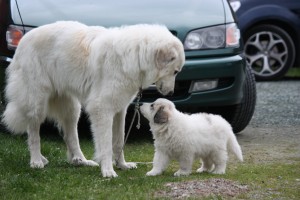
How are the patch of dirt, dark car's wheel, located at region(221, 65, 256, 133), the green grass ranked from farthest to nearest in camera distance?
dark car's wheel, located at region(221, 65, 256, 133)
the green grass
the patch of dirt

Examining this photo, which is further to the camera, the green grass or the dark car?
the dark car

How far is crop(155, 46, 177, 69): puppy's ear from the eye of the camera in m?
6.61

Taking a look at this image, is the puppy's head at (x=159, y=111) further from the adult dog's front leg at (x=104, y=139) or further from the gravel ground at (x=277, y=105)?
the gravel ground at (x=277, y=105)

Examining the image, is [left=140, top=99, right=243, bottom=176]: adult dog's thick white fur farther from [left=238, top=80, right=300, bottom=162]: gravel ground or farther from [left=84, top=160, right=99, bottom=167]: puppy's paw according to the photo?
[left=238, top=80, right=300, bottom=162]: gravel ground

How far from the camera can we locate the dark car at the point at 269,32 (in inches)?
554

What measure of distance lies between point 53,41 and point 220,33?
2.12m

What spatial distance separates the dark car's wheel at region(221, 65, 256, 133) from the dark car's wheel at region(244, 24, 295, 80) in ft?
16.7

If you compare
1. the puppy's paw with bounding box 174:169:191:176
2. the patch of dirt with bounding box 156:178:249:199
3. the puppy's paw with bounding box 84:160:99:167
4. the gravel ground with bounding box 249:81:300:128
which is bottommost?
the gravel ground with bounding box 249:81:300:128

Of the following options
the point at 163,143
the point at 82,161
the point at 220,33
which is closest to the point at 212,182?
→ the point at 163,143

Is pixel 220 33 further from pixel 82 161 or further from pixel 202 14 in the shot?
pixel 82 161

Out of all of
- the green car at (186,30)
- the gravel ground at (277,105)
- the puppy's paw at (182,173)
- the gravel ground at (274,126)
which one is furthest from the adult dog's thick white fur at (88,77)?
the gravel ground at (277,105)

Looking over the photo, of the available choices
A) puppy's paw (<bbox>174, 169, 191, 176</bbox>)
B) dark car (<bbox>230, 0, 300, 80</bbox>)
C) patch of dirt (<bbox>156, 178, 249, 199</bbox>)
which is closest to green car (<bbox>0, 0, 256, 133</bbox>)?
puppy's paw (<bbox>174, 169, 191, 176</bbox>)

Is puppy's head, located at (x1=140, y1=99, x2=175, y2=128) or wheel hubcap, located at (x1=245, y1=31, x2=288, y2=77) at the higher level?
puppy's head, located at (x1=140, y1=99, x2=175, y2=128)

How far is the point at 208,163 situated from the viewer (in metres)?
7.06
